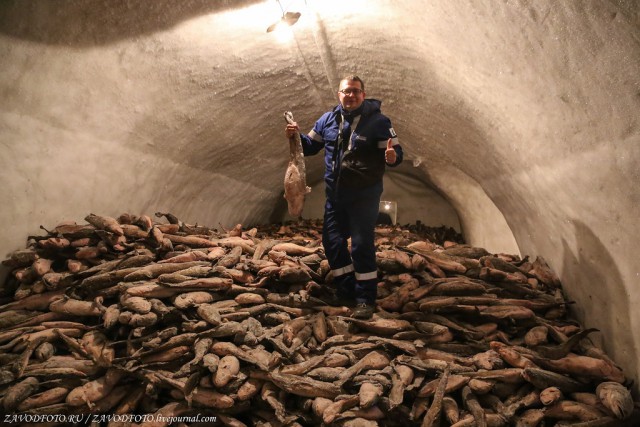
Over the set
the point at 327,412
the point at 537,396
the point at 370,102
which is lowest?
the point at 327,412

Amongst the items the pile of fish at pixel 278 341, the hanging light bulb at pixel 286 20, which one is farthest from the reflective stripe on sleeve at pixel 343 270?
the hanging light bulb at pixel 286 20

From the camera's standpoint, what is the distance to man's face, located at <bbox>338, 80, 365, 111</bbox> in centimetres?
290

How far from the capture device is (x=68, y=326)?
9.87ft

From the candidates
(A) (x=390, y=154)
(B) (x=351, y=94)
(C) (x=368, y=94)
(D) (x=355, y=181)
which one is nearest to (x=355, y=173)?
(D) (x=355, y=181)

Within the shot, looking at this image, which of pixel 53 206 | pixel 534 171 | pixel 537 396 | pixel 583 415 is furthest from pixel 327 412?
pixel 53 206

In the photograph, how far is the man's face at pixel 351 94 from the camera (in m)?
2.90

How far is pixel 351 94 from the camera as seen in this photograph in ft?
9.54

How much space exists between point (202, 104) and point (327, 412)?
2.96 m

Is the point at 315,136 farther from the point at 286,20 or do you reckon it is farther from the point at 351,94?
the point at 286,20

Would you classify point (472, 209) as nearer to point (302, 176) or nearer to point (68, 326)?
point (302, 176)

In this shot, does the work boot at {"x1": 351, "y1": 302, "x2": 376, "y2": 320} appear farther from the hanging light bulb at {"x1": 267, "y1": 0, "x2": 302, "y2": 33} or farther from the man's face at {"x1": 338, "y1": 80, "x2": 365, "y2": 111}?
the hanging light bulb at {"x1": 267, "y1": 0, "x2": 302, "y2": 33}

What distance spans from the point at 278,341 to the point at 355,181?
124cm

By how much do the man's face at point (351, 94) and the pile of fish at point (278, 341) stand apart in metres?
1.37

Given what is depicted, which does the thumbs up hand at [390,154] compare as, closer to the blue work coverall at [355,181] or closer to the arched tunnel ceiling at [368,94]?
the blue work coverall at [355,181]
